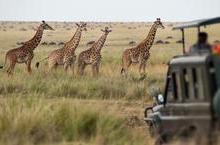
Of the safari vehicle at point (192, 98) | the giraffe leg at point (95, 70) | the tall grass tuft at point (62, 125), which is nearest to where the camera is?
the safari vehicle at point (192, 98)

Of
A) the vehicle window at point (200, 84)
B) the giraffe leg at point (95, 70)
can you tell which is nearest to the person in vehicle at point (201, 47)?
the vehicle window at point (200, 84)

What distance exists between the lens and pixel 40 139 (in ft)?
38.7

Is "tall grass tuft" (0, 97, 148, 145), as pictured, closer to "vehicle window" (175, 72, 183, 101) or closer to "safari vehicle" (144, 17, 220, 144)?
"safari vehicle" (144, 17, 220, 144)

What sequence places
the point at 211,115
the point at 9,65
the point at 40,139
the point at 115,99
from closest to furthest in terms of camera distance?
the point at 211,115
the point at 40,139
the point at 115,99
the point at 9,65

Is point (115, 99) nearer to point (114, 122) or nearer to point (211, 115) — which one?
point (114, 122)

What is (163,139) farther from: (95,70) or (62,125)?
(95,70)

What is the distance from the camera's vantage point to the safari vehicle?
996 cm

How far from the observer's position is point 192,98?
10.4m

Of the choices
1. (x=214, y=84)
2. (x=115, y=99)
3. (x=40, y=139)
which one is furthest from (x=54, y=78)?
(x=214, y=84)

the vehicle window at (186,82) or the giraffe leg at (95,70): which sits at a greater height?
the giraffe leg at (95,70)

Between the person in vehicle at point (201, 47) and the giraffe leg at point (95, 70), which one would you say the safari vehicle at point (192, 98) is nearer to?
the person in vehicle at point (201, 47)

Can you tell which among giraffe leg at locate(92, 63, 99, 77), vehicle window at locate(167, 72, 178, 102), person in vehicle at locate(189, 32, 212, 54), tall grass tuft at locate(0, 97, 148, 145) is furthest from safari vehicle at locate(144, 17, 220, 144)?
giraffe leg at locate(92, 63, 99, 77)

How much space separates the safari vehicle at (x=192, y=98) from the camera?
9.96 metres

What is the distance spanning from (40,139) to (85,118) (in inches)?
44.6
